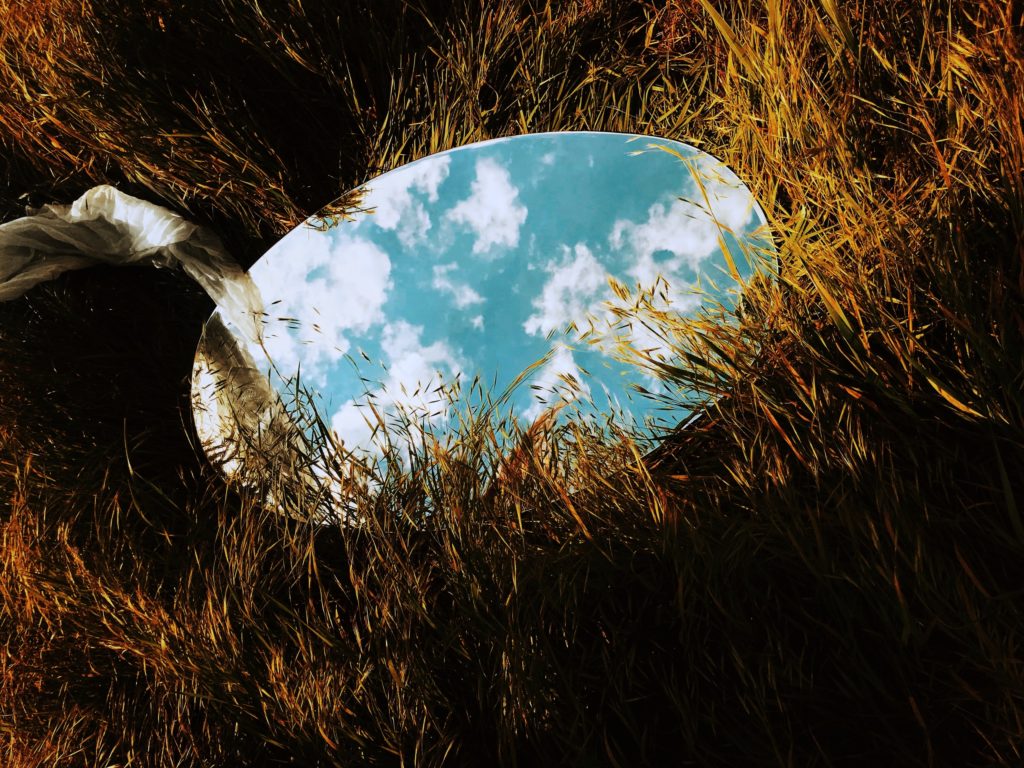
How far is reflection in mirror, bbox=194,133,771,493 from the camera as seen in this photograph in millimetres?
666

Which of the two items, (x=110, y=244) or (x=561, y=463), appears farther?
(x=110, y=244)

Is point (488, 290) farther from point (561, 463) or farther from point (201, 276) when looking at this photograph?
point (201, 276)

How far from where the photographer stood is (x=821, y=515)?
0.51 metres

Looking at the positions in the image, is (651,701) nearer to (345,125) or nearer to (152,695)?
(152,695)

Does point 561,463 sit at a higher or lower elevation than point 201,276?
lower

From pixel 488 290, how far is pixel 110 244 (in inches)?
18.7

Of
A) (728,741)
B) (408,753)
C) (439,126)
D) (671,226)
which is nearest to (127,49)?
(439,126)

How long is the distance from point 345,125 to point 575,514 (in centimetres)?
55

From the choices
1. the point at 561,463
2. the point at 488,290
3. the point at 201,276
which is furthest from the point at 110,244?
the point at 561,463

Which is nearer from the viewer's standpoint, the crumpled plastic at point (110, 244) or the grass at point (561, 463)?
the grass at point (561, 463)

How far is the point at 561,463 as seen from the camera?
62 centimetres

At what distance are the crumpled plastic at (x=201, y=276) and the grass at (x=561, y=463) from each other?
3 cm

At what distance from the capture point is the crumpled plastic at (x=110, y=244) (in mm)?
815

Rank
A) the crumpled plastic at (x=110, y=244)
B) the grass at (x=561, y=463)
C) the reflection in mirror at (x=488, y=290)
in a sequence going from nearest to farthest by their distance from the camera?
1. the grass at (x=561, y=463)
2. the reflection in mirror at (x=488, y=290)
3. the crumpled plastic at (x=110, y=244)
